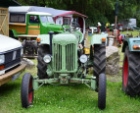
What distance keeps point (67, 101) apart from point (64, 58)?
88 cm

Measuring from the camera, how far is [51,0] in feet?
83.6

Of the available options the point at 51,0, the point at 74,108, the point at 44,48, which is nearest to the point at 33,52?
the point at 44,48

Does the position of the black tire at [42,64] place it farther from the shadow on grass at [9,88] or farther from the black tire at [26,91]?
the black tire at [26,91]

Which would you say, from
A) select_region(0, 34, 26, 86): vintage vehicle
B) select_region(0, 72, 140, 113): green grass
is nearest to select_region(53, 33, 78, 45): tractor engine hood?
select_region(0, 34, 26, 86): vintage vehicle

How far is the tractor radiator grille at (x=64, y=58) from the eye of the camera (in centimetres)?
500

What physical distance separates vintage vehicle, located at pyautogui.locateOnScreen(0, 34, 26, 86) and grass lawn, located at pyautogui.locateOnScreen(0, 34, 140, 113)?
48cm

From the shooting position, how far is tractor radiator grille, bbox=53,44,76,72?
5.00 meters

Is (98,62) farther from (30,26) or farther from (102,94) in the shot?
(30,26)

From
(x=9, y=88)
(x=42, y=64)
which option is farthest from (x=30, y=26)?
(x=42, y=64)

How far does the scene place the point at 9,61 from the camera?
5602mm

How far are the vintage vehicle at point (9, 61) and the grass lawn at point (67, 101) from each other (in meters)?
0.48

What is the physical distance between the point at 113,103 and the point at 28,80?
5.64ft

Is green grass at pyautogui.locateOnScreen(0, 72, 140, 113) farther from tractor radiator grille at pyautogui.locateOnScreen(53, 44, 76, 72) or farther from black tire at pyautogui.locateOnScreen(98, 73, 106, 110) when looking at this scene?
tractor radiator grille at pyautogui.locateOnScreen(53, 44, 76, 72)

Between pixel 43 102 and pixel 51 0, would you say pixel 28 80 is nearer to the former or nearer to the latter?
pixel 43 102
